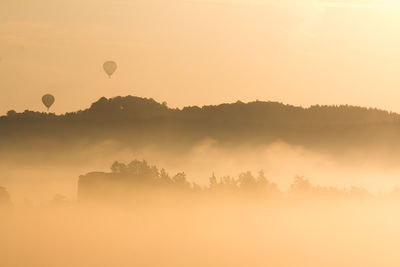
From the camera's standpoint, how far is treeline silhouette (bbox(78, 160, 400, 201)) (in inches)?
5010

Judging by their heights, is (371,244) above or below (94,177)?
below

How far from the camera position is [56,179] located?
14925 cm

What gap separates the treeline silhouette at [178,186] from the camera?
127 meters

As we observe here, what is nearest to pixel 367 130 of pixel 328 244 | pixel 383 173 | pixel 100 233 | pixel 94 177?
pixel 383 173

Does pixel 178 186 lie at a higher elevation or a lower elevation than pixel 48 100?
higher

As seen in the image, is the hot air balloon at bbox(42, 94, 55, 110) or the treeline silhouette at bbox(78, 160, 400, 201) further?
the treeline silhouette at bbox(78, 160, 400, 201)

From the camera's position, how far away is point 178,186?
146750mm

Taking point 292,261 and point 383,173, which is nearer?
point 292,261

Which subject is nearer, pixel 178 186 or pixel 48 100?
pixel 48 100

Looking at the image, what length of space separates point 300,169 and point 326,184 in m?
31.8

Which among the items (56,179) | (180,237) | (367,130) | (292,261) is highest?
(367,130)

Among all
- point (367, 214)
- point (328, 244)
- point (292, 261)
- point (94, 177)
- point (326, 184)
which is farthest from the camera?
point (326, 184)

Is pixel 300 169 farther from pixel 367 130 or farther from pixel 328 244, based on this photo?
pixel 328 244

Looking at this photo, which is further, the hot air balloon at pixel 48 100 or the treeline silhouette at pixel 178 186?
the treeline silhouette at pixel 178 186
